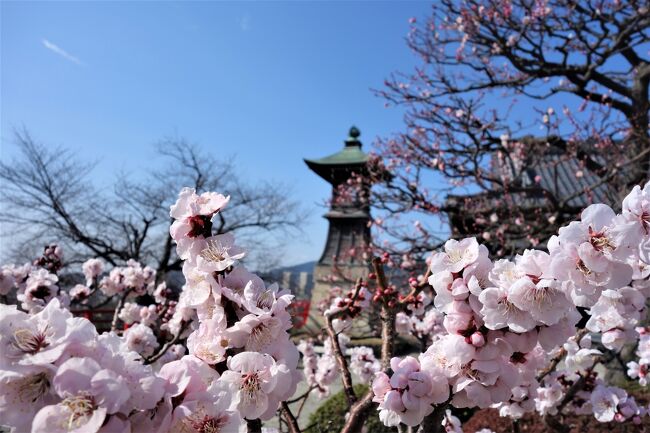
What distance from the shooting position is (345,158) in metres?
18.2

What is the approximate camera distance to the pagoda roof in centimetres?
1756

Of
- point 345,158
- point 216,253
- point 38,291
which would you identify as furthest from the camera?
point 345,158

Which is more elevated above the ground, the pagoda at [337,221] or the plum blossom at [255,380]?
the pagoda at [337,221]

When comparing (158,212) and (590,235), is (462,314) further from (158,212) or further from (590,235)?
(158,212)

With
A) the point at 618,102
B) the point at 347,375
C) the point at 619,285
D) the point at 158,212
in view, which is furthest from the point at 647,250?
the point at 158,212

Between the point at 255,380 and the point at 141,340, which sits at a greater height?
the point at 255,380

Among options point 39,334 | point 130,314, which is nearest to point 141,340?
point 130,314

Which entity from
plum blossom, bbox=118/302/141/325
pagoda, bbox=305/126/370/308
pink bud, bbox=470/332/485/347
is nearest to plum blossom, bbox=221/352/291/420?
pink bud, bbox=470/332/485/347

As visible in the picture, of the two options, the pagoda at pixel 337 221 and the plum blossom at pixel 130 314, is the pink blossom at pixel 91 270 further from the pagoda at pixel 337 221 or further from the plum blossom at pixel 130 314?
the pagoda at pixel 337 221

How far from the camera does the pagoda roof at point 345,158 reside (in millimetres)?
17562

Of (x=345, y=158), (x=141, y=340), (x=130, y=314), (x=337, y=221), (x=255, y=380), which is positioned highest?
(x=345, y=158)

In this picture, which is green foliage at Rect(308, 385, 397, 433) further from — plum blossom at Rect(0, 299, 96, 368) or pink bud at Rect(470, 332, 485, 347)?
plum blossom at Rect(0, 299, 96, 368)

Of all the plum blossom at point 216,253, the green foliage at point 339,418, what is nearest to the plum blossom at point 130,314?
the green foliage at point 339,418

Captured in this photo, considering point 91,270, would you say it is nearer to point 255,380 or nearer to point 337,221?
point 255,380
